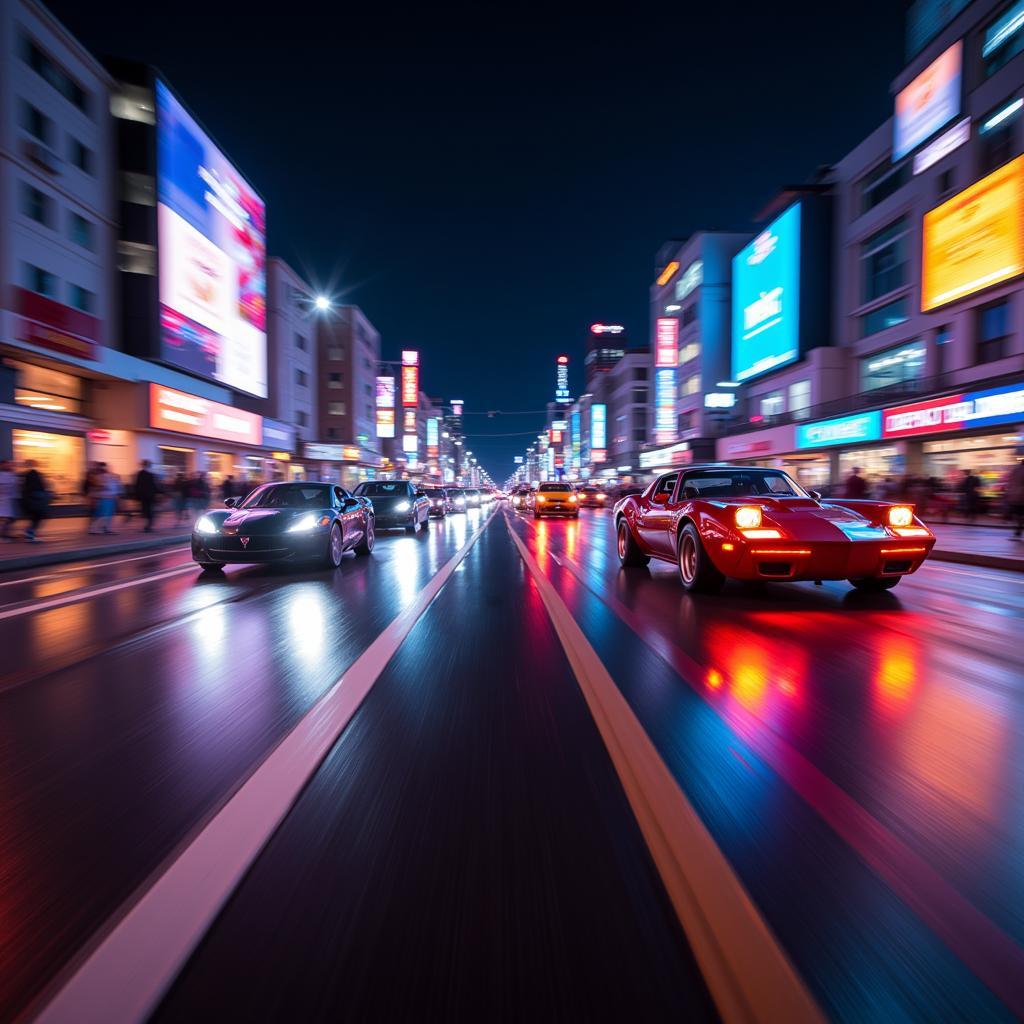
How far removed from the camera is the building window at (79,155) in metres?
23.8

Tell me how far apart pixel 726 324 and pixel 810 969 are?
5537 cm

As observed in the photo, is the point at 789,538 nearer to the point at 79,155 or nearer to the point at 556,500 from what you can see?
the point at 556,500

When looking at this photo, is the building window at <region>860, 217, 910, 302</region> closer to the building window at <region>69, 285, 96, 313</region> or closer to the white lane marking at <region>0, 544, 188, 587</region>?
the white lane marking at <region>0, 544, 188, 587</region>

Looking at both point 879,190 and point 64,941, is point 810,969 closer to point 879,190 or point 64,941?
point 64,941

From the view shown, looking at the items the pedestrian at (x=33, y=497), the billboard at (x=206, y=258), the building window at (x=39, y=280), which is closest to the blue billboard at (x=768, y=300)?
the billboard at (x=206, y=258)

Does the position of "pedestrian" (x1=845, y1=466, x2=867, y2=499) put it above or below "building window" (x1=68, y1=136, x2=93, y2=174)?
below

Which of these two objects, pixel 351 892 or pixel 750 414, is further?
pixel 750 414

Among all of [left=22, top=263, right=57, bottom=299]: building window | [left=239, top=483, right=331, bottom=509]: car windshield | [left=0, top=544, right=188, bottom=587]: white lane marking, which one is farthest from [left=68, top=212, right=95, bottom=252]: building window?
[left=239, top=483, right=331, bottom=509]: car windshield

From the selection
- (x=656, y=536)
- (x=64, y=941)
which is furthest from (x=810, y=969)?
(x=656, y=536)

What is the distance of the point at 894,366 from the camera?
30.7 m

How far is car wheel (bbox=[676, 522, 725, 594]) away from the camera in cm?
Result: 692

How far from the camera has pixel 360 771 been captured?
2.58 m

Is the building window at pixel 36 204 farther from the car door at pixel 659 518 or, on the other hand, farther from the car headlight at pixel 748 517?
the car headlight at pixel 748 517

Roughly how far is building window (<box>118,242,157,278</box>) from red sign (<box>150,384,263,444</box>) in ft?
16.2
